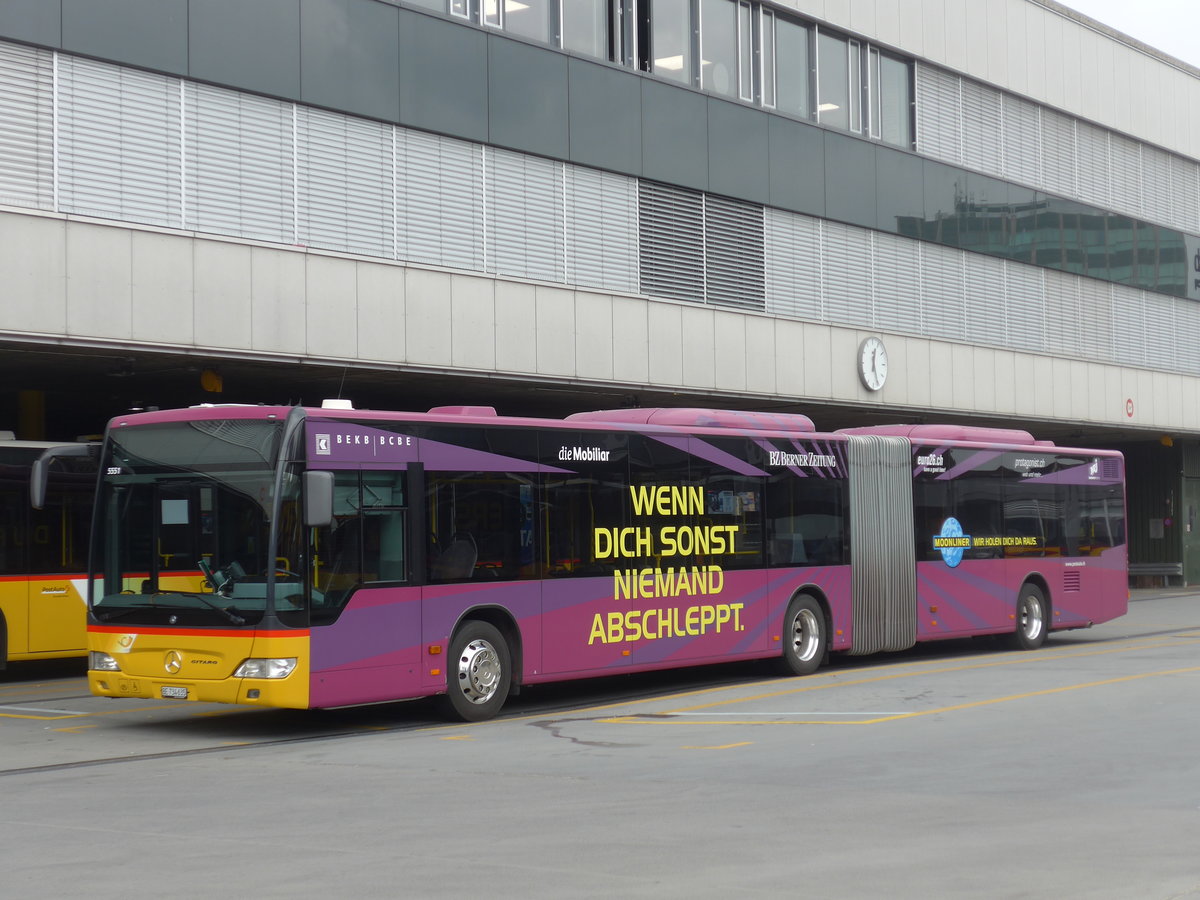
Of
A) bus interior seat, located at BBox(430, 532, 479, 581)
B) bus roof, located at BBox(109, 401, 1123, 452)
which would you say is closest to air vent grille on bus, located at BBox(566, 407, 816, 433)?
bus roof, located at BBox(109, 401, 1123, 452)

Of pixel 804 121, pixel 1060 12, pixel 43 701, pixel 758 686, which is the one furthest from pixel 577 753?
pixel 1060 12

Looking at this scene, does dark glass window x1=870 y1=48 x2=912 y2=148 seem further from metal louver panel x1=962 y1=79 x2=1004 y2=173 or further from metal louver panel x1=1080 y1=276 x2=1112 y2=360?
metal louver panel x1=1080 y1=276 x2=1112 y2=360

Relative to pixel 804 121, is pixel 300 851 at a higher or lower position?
lower

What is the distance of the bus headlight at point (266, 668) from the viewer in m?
12.8

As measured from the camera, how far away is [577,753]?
12.1 meters

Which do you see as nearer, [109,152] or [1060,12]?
[109,152]

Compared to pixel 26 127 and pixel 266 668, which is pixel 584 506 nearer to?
pixel 266 668

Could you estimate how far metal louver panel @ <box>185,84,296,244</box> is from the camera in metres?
19.9

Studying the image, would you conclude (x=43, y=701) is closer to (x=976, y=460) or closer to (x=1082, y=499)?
(x=976, y=460)

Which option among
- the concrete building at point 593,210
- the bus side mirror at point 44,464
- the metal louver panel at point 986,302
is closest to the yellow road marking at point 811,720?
the bus side mirror at point 44,464

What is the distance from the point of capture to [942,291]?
3275 cm

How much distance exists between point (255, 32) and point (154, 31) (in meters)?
1.50

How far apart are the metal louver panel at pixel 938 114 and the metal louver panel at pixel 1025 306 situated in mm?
3285

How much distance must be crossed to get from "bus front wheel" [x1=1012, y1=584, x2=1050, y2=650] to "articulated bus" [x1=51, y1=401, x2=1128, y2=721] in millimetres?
1402
